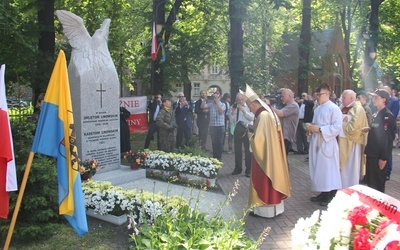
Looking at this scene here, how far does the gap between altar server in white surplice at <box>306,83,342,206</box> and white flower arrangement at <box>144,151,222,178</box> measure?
2.30 meters

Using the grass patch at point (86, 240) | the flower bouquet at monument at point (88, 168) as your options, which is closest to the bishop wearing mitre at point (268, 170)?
the grass patch at point (86, 240)

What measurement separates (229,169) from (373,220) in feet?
28.4

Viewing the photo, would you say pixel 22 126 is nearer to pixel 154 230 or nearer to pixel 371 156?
pixel 154 230

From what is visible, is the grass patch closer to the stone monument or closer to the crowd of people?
the crowd of people

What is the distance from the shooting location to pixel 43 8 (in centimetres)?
1448

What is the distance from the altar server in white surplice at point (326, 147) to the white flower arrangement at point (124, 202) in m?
3.10

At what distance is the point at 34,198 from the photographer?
5012 millimetres

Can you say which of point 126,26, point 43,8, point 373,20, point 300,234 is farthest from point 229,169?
point 126,26

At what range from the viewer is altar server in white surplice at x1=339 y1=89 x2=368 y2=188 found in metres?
7.62

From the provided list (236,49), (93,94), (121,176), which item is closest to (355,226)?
(121,176)

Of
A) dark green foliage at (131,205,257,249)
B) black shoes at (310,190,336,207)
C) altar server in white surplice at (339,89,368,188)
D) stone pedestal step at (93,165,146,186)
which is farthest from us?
stone pedestal step at (93,165,146,186)

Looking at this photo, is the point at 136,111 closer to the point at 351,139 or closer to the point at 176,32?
the point at 176,32

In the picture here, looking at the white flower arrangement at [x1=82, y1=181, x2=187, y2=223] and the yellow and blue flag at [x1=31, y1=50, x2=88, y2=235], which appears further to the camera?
the white flower arrangement at [x1=82, y1=181, x2=187, y2=223]

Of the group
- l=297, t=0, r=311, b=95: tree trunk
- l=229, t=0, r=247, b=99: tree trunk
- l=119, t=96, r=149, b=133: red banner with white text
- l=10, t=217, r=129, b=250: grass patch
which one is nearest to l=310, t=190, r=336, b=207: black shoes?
l=10, t=217, r=129, b=250: grass patch
